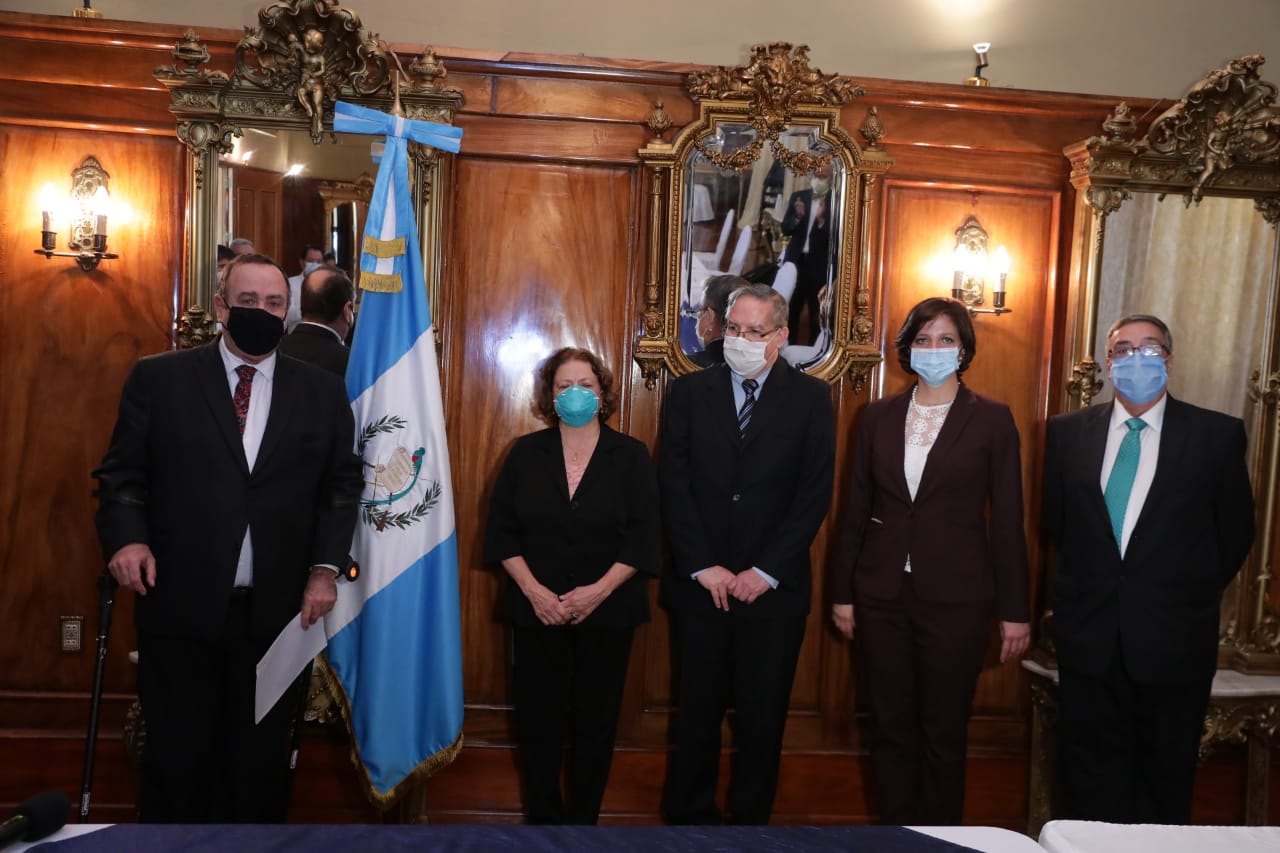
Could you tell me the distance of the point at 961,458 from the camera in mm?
3078

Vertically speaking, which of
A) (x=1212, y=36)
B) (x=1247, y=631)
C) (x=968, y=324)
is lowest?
(x=1247, y=631)

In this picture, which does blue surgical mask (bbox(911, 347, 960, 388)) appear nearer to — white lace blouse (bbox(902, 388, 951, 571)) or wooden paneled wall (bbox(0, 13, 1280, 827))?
white lace blouse (bbox(902, 388, 951, 571))

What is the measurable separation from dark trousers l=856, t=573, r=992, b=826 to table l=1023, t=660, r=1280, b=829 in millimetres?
821

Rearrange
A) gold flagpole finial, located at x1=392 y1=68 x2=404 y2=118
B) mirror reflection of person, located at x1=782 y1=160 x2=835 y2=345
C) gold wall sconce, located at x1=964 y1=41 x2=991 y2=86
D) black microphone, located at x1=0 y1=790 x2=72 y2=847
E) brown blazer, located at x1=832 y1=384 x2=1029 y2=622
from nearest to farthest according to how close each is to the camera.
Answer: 1. black microphone, located at x1=0 y1=790 x2=72 y2=847
2. brown blazer, located at x1=832 y1=384 x2=1029 y2=622
3. gold flagpole finial, located at x1=392 y1=68 x2=404 y2=118
4. mirror reflection of person, located at x1=782 y1=160 x2=835 y2=345
5. gold wall sconce, located at x1=964 y1=41 x2=991 y2=86

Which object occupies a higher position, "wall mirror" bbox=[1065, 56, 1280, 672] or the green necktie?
"wall mirror" bbox=[1065, 56, 1280, 672]

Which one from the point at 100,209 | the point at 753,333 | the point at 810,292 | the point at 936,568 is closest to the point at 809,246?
the point at 810,292

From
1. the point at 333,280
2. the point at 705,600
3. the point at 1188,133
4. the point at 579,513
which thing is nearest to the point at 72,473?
the point at 333,280

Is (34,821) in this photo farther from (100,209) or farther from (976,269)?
(976,269)

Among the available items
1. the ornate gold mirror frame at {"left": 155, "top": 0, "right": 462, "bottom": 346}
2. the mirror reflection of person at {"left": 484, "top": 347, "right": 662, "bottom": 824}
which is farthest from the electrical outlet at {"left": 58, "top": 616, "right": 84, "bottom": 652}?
the mirror reflection of person at {"left": 484, "top": 347, "right": 662, "bottom": 824}

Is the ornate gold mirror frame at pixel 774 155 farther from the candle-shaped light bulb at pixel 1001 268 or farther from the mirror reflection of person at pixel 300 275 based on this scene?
the mirror reflection of person at pixel 300 275

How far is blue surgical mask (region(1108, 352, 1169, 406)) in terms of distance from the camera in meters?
3.01

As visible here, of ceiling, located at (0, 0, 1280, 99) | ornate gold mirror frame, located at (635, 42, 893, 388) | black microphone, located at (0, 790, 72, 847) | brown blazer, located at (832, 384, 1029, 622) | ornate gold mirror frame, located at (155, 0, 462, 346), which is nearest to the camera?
black microphone, located at (0, 790, 72, 847)

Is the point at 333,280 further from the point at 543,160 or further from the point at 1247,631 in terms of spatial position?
the point at 1247,631

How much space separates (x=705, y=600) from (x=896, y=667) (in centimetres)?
58
